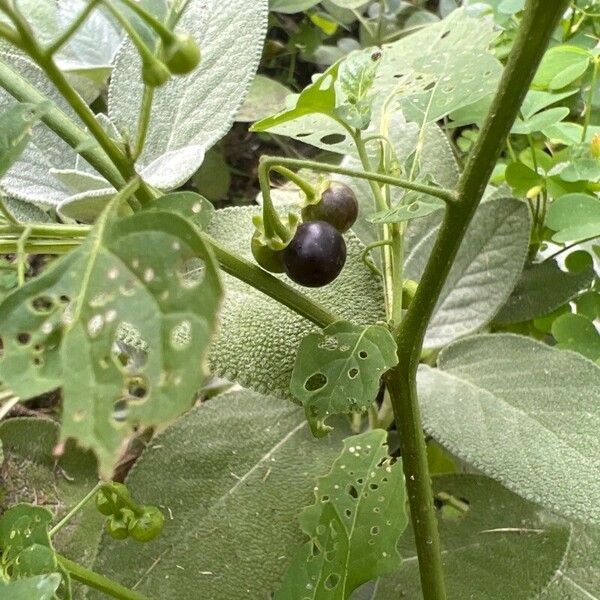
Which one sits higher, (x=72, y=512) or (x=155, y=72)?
(x=155, y=72)

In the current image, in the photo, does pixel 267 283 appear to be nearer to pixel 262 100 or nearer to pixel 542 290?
pixel 542 290

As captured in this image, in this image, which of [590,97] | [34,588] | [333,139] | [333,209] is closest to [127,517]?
[34,588]

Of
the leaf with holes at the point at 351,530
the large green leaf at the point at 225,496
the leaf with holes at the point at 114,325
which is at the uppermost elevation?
the leaf with holes at the point at 114,325

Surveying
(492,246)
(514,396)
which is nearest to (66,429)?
(514,396)

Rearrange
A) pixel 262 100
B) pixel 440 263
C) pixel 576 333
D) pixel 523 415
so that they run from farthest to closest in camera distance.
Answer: pixel 262 100 < pixel 576 333 < pixel 523 415 < pixel 440 263

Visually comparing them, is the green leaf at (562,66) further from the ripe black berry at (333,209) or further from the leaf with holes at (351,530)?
the leaf with holes at (351,530)

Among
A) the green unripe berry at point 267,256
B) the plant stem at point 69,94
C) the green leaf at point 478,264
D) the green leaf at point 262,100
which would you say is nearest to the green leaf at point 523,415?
the green leaf at point 478,264

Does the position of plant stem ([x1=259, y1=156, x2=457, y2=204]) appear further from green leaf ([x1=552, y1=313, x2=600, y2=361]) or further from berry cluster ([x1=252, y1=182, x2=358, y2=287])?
green leaf ([x1=552, y1=313, x2=600, y2=361])
